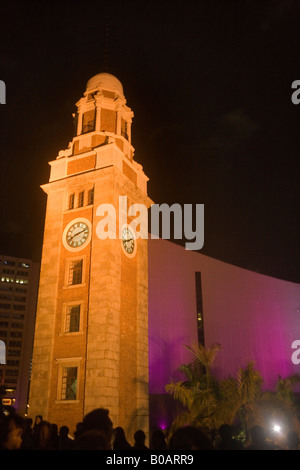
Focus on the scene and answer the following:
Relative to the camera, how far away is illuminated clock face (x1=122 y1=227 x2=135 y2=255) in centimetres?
2213

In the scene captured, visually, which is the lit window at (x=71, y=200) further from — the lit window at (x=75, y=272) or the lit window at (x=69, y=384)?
the lit window at (x=69, y=384)

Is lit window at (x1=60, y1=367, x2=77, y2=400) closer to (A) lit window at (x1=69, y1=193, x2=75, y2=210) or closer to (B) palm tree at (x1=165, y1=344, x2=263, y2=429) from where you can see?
(B) palm tree at (x1=165, y1=344, x2=263, y2=429)

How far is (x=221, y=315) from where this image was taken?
3041 centimetres

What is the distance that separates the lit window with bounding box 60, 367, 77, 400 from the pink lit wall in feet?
33.3

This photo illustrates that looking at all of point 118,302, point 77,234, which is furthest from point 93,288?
point 77,234

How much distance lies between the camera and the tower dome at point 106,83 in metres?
27.2

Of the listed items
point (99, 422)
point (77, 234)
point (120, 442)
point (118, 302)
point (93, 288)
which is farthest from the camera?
point (77, 234)

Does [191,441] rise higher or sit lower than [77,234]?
lower

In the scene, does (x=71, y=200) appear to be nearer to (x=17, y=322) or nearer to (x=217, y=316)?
(x=217, y=316)

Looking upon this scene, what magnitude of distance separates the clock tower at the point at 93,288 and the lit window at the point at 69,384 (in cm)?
5

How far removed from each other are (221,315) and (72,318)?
46.2 ft

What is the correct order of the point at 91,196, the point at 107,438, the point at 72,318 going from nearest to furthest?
the point at 107,438 → the point at 72,318 → the point at 91,196

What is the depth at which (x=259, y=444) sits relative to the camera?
5027mm

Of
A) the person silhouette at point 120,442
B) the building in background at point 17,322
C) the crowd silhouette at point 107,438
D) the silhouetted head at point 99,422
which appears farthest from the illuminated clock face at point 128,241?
the building in background at point 17,322
